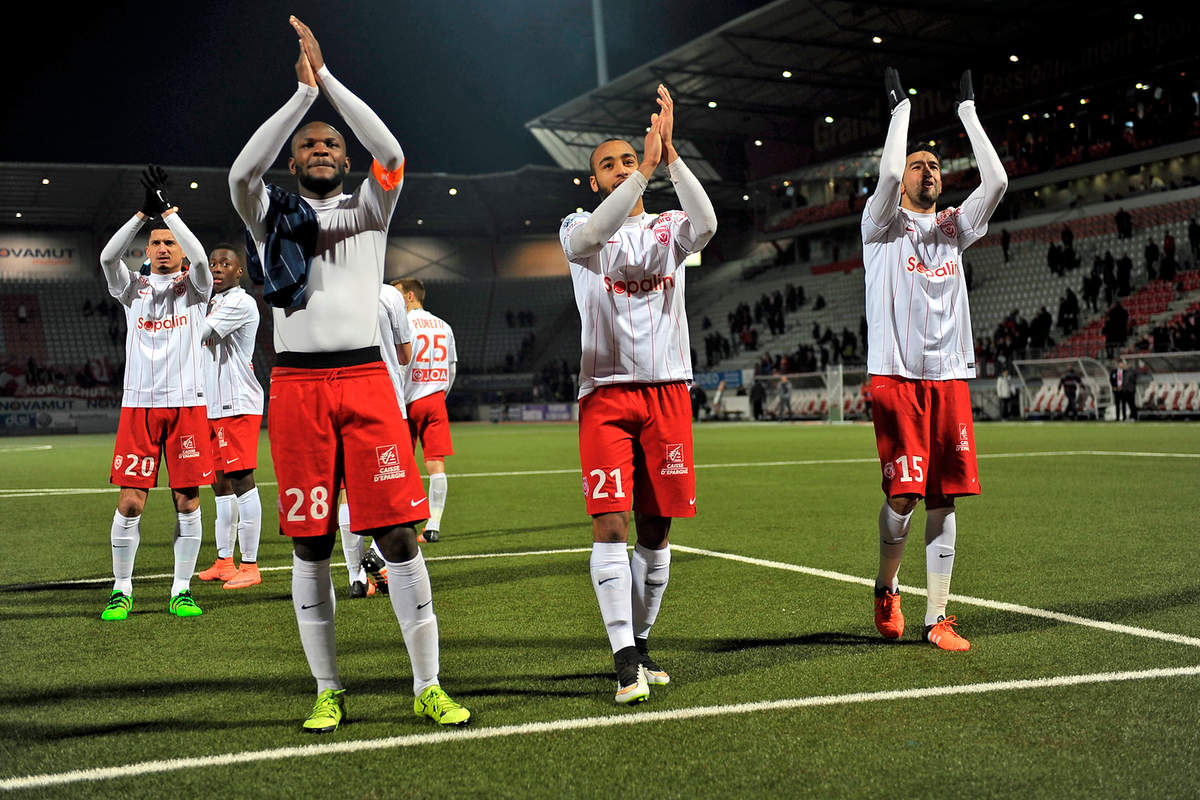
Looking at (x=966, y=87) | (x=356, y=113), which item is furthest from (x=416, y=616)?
(x=966, y=87)

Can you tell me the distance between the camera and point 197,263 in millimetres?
6441

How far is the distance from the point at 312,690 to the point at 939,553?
121 inches

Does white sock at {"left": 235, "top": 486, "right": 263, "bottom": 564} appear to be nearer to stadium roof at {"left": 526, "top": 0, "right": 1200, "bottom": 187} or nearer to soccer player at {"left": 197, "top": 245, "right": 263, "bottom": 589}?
soccer player at {"left": 197, "top": 245, "right": 263, "bottom": 589}

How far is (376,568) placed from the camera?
7.08 meters

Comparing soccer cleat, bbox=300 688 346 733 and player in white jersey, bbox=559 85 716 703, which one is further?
player in white jersey, bbox=559 85 716 703

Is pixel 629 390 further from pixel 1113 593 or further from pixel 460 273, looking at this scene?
pixel 460 273

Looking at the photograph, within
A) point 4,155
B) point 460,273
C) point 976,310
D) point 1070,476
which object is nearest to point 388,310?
point 1070,476

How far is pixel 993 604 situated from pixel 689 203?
9.91 feet

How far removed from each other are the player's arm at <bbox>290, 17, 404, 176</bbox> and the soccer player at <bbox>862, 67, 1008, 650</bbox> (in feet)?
7.79

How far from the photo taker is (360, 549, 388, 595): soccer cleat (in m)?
6.95

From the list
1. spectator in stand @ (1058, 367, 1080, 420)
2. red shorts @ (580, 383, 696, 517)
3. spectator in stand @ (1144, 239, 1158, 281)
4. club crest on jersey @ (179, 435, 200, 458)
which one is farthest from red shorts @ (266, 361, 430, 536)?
spectator in stand @ (1144, 239, 1158, 281)

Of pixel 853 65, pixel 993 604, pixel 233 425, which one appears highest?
pixel 853 65

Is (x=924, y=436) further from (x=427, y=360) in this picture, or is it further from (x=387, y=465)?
(x=427, y=360)

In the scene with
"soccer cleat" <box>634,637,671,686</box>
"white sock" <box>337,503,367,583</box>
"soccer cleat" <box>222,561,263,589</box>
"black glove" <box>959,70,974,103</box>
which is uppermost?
"black glove" <box>959,70,974,103</box>
